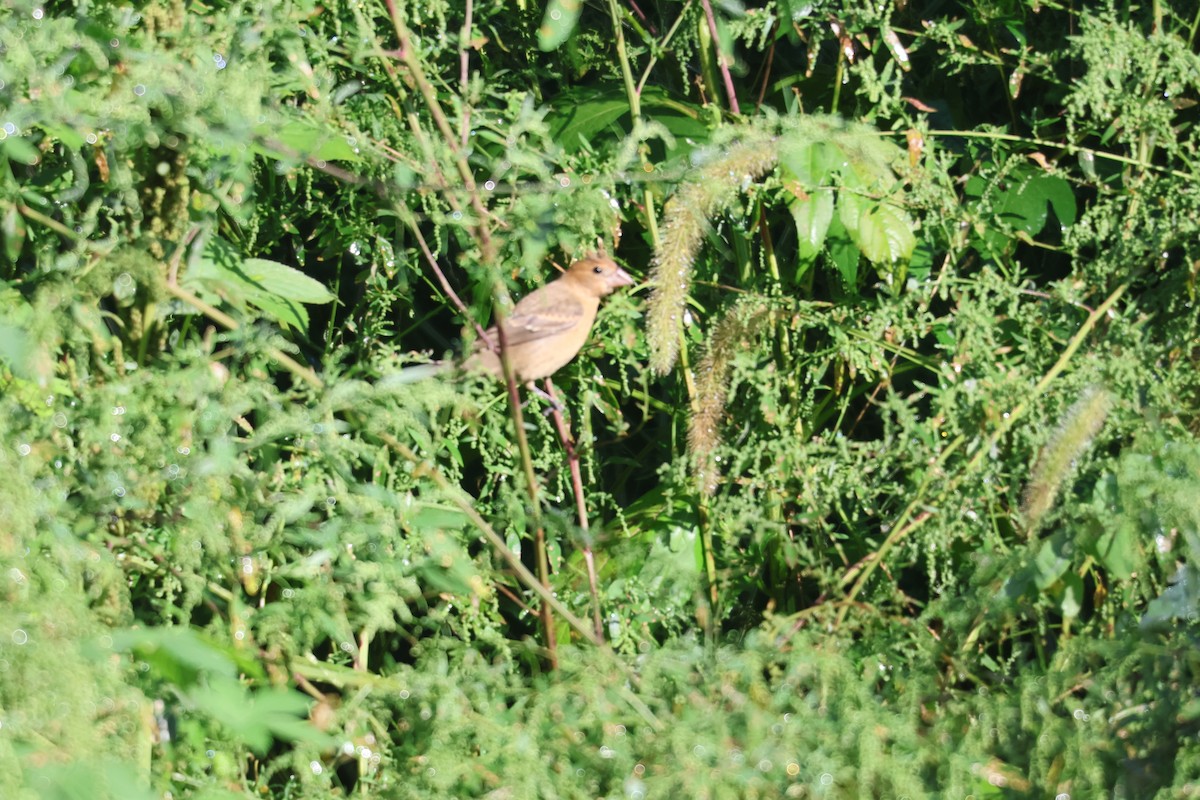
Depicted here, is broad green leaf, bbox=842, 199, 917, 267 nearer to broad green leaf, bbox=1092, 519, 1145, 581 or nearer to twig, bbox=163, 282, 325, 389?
broad green leaf, bbox=1092, 519, 1145, 581

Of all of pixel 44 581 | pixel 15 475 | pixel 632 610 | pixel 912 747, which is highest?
pixel 15 475

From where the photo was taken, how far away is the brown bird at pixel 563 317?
10.1ft

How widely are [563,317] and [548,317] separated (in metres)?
0.18

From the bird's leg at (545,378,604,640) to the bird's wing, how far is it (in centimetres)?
14

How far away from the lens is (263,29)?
2244 mm

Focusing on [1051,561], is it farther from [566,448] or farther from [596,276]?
[596,276]

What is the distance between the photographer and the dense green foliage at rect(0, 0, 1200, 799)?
74.0 inches

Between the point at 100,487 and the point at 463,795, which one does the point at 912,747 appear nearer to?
the point at 463,795

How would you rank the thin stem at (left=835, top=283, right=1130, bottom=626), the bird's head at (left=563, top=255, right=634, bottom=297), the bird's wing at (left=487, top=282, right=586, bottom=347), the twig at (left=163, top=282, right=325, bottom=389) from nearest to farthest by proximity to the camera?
the twig at (left=163, top=282, right=325, bottom=389) → the thin stem at (left=835, top=283, right=1130, bottom=626) → the bird's wing at (left=487, top=282, right=586, bottom=347) → the bird's head at (left=563, top=255, right=634, bottom=297)

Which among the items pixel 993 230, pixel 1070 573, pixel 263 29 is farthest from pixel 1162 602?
pixel 263 29

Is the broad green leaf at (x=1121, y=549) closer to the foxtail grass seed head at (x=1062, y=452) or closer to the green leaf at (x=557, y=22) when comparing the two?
the foxtail grass seed head at (x=1062, y=452)

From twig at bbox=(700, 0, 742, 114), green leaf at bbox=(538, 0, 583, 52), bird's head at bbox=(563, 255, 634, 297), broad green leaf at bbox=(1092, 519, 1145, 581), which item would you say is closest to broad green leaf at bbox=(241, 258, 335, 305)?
green leaf at bbox=(538, 0, 583, 52)

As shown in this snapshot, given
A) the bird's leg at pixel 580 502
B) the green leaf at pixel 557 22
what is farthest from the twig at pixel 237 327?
the green leaf at pixel 557 22

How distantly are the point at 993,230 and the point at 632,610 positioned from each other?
1.23m
